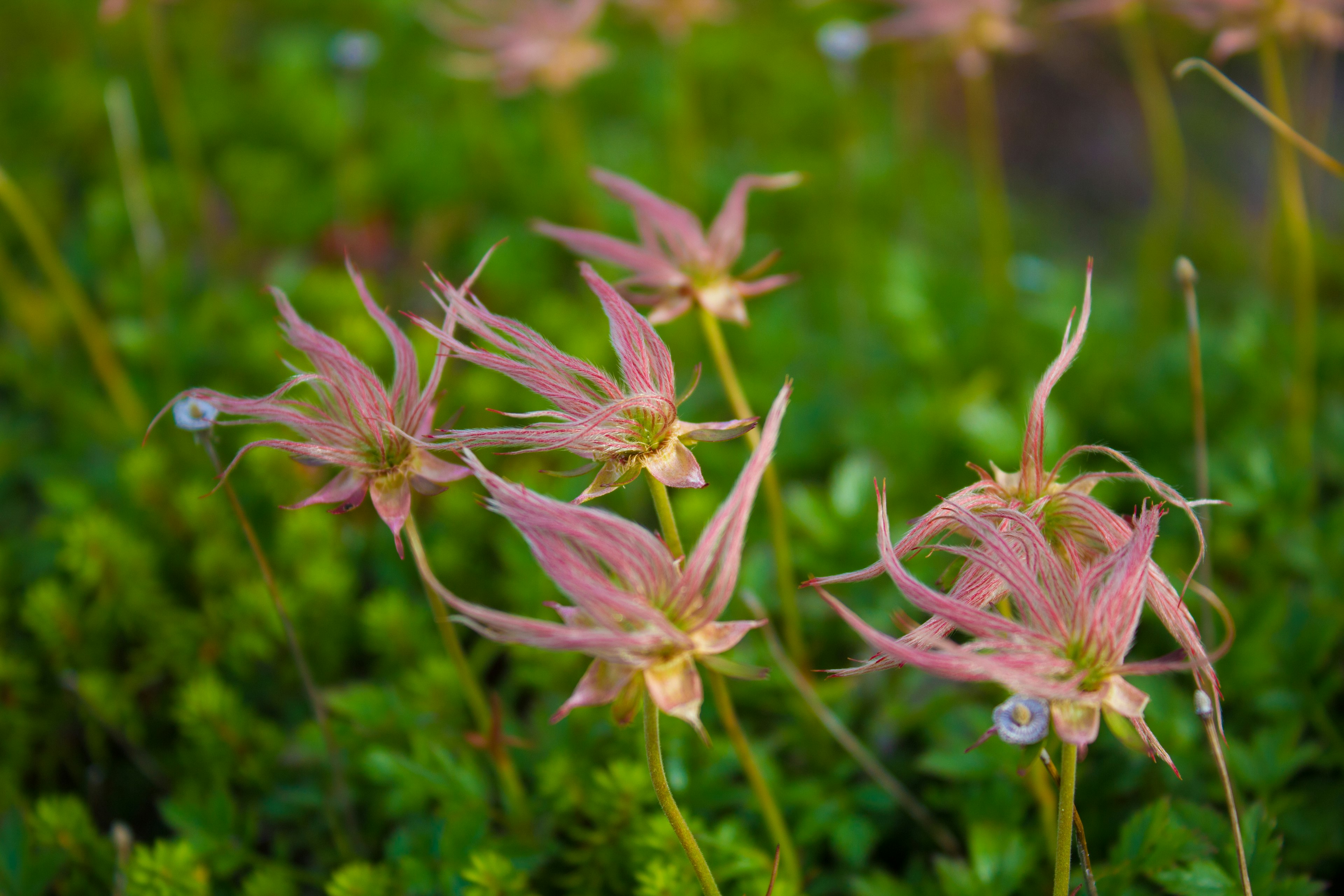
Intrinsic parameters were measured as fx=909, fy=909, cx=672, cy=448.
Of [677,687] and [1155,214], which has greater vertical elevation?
[677,687]

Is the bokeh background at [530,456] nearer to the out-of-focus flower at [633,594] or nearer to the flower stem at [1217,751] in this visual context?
the flower stem at [1217,751]

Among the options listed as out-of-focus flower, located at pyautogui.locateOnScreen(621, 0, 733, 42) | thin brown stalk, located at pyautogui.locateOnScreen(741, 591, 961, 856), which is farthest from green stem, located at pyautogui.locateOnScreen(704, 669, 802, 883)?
out-of-focus flower, located at pyautogui.locateOnScreen(621, 0, 733, 42)

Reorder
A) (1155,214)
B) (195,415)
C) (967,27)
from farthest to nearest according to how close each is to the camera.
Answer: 1. (1155,214)
2. (967,27)
3. (195,415)

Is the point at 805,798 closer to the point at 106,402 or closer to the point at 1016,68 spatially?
the point at 106,402

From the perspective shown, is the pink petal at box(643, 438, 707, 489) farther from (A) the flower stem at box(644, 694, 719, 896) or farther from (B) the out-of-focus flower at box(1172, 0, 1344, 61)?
(B) the out-of-focus flower at box(1172, 0, 1344, 61)

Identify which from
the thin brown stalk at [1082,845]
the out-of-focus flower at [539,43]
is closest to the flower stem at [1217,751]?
the thin brown stalk at [1082,845]

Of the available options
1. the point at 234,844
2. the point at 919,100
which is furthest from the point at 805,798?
the point at 919,100

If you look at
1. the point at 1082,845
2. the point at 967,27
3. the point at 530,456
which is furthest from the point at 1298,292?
the point at 530,456

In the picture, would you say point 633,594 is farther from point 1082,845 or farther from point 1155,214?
point 1155,214
